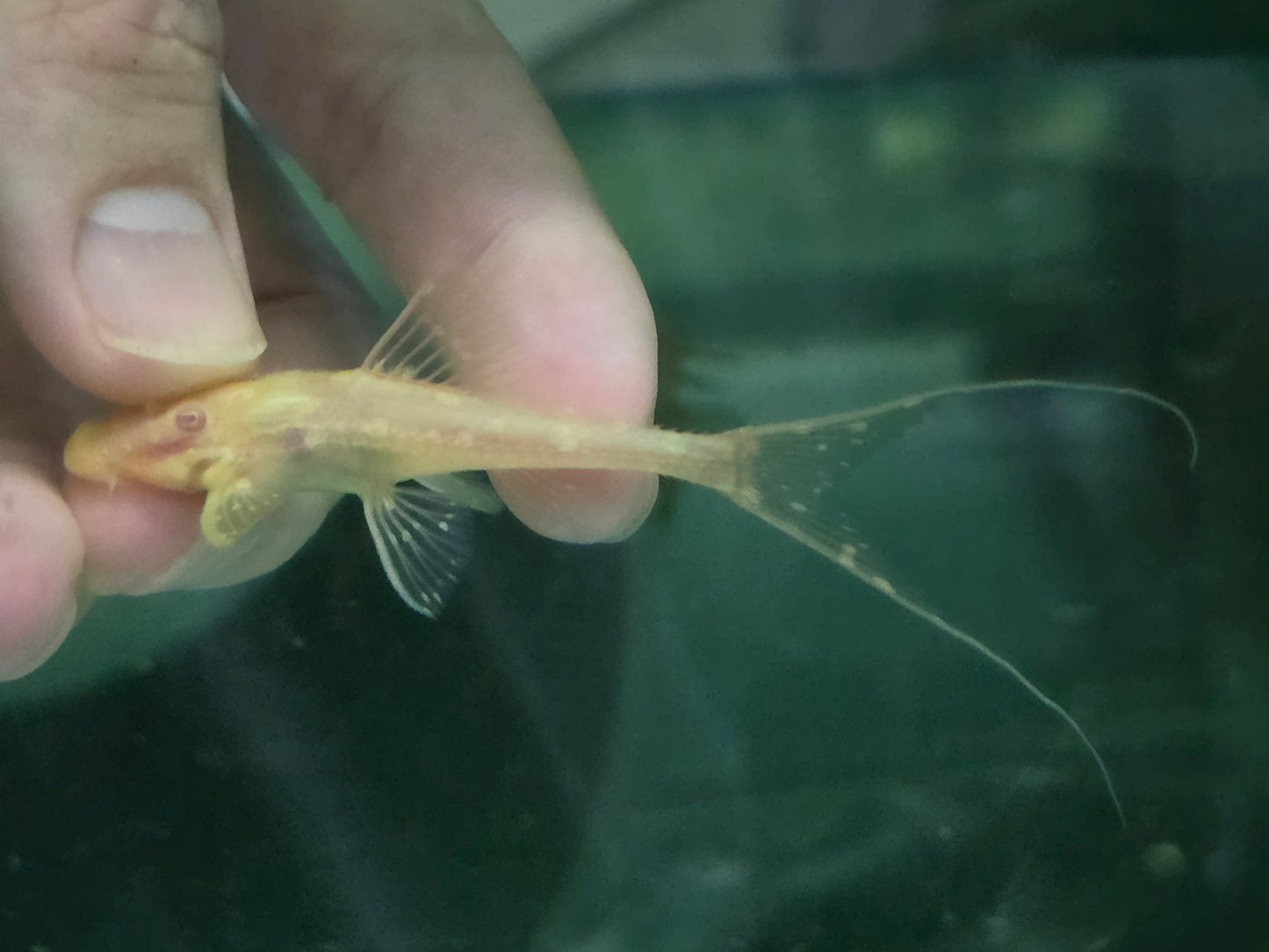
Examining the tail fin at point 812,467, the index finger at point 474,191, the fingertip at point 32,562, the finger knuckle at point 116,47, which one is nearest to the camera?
the finger knuckle at point 116,47

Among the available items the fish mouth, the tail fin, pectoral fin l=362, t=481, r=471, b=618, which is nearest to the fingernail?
the fish mouth

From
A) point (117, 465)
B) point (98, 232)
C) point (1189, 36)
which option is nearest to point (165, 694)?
point (117, 465)

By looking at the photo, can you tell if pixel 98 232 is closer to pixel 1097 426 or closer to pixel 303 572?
pixel 303 572

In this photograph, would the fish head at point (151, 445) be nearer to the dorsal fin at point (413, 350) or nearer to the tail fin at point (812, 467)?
the dorsal fin at point (413, 350)

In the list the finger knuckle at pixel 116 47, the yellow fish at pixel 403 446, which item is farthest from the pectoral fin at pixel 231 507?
the finger knuckle at pixel 116 47

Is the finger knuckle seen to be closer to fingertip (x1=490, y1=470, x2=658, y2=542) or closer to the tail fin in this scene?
fingertip (x1=490, y1=470, x2=658, y2=542)

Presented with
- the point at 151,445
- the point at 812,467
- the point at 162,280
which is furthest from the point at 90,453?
the point at 812,467

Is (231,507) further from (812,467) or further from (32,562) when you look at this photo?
(812,467)
